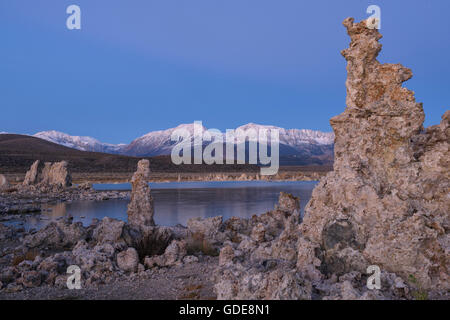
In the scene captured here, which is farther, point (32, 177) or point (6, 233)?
point (32, 177)

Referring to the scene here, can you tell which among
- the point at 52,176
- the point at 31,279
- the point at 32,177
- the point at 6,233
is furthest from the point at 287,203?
the point at 32,177

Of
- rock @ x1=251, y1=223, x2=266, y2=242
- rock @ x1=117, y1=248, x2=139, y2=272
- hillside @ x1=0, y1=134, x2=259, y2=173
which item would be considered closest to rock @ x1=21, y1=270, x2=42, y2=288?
rock @ x1=117, y1=248, x2=139, y2=272

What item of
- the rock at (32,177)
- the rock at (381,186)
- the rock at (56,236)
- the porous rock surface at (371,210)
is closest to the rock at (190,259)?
the porous rock surface at (371,210)

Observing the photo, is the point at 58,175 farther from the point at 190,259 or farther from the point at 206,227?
the point at 190,259

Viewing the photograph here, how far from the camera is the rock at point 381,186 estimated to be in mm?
5566

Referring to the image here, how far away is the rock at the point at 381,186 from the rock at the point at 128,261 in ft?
10.6

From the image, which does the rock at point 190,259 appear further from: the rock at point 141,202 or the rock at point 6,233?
the rock at point 6,233

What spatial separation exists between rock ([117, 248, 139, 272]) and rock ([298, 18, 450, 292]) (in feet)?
10.6

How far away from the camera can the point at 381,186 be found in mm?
6336

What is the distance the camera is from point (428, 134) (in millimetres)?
6941

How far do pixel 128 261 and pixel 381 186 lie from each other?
4.91 m

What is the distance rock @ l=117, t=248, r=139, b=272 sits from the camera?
7.19m
